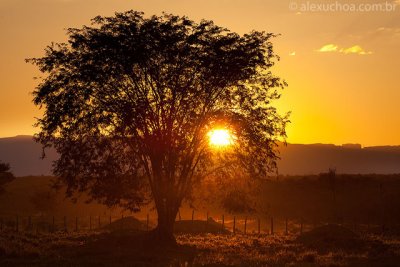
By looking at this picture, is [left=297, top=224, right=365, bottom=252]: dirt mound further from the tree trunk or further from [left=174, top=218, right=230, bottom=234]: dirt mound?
[left=174, top=218, right=230, bottom=234]: dirt mound

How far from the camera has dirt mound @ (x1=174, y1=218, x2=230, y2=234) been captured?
53434 millimetres

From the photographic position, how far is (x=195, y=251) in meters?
34.9

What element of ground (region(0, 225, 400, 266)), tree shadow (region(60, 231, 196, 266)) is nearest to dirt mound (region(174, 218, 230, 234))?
ground (region(0, 225, 400, 266))

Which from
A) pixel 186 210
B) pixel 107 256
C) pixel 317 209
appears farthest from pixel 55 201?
pixel 107 256

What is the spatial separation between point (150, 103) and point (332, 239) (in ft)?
55.5

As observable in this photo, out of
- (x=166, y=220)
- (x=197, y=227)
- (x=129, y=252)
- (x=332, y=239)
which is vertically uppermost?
(x=166, y=220)

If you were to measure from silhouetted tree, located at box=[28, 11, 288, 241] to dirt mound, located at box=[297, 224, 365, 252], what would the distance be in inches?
275

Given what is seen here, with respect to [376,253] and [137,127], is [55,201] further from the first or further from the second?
[376,253]

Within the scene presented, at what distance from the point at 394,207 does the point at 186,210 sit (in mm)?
30516

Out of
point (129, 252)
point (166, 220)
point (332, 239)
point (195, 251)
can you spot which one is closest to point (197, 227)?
point (332, 239)

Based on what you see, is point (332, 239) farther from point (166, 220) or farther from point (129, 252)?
point (129, 252)

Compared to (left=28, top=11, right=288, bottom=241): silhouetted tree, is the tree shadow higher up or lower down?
lower down

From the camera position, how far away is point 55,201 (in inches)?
3558

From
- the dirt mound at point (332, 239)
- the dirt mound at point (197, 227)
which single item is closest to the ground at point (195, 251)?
the dirt mound at point (332, 239)
